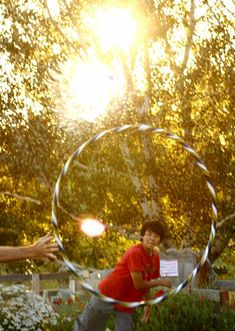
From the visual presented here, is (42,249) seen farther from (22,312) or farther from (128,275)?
(22,312)

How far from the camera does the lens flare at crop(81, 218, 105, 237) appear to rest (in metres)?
20.4

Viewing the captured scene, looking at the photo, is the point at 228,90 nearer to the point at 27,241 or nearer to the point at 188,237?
the point at 188,237

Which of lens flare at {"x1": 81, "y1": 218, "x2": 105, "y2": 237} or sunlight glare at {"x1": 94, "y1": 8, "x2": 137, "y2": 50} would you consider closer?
sunlight glare at {"x1": 94, "y1": 8, "x2": 137, "y2": 50}

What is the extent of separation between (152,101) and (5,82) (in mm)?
4023

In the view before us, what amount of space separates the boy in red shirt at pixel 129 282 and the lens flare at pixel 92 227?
11.9m

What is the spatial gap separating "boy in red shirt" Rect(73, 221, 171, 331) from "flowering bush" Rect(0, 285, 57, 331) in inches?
112

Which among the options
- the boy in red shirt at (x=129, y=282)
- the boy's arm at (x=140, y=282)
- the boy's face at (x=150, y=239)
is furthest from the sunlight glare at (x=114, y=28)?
the boy's arm at (x=140, y=282)

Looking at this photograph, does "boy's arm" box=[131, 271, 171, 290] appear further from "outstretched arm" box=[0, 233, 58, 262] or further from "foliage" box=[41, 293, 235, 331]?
"outstretched arm" box=[0, 233, 58, 262]

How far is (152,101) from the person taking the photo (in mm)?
18875

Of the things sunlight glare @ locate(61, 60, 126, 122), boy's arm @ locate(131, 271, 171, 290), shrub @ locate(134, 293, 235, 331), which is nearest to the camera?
boy's arm @ locate(131, 271, 171, 290)

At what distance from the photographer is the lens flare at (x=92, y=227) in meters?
20.4

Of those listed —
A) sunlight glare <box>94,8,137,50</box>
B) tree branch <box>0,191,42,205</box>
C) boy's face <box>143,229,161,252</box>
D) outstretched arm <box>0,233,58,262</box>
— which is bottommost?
outstretched arm <box>0,233,58,262</box>

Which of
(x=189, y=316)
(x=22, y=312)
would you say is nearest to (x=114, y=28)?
(x=22, y=312)

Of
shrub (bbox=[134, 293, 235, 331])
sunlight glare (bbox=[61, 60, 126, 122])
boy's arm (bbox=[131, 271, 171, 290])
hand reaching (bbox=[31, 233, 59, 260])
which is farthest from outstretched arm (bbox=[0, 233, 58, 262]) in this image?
sunlight glare (bbox=[61, 60, 126, 122])
